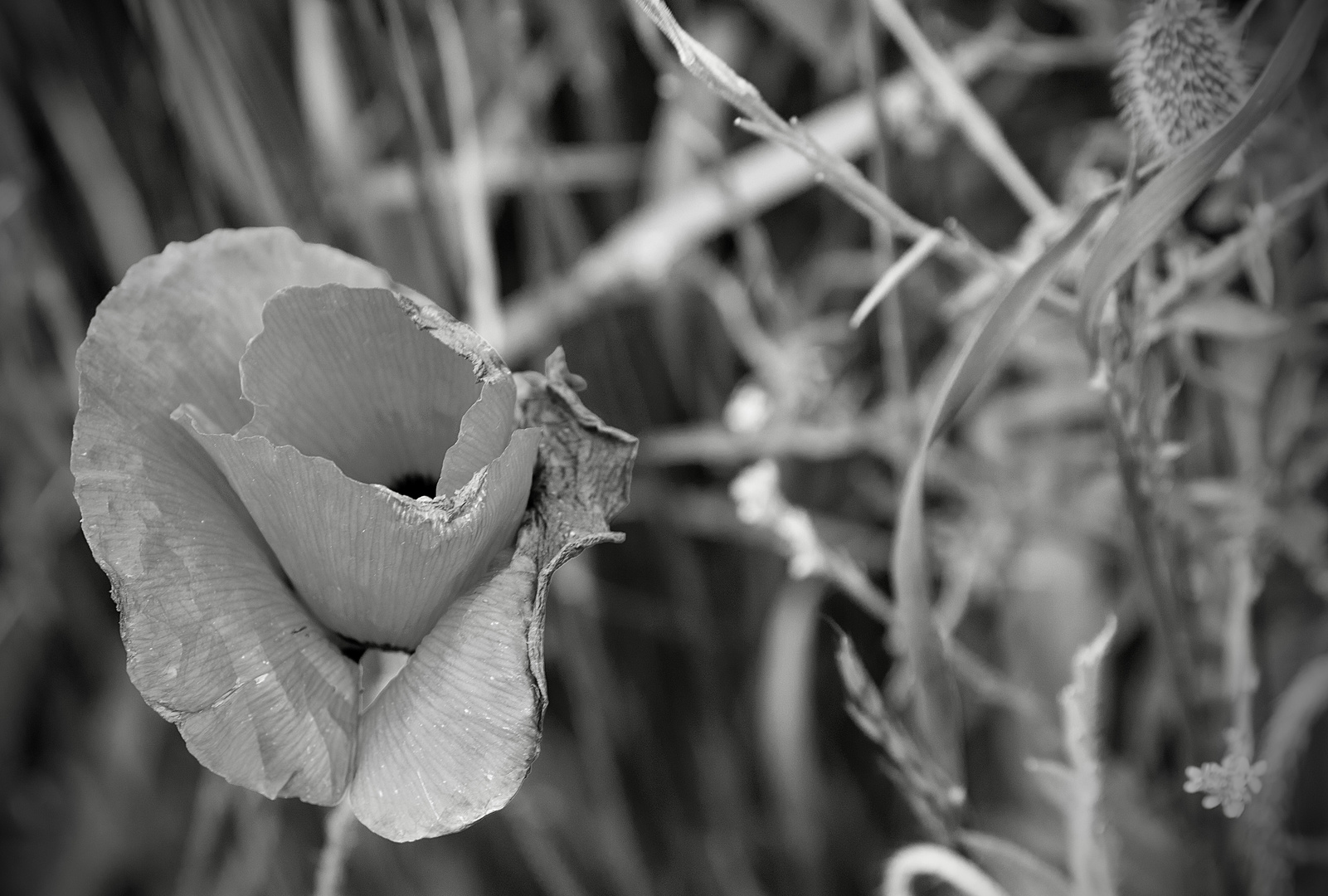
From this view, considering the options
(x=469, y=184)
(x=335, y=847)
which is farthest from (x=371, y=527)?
(x=469, y=184)

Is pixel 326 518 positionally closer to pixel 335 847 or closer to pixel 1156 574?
pixel 335 847

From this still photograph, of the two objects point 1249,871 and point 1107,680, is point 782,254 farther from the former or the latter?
point 1249,871

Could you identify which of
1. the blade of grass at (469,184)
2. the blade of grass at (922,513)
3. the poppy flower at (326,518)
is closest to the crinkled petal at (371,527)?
the poppy flower at (326,518)

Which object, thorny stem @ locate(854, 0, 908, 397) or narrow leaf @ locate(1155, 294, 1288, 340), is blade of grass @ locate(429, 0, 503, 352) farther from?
narrow leaf @ locate(1155, 294, 1288, 340)

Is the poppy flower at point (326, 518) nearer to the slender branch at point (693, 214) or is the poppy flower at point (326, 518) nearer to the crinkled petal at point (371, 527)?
the crinkled petal at point (371, 527)

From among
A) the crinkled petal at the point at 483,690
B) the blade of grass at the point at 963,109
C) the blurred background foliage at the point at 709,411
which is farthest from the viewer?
the blurred background foliage at the point at 709,411

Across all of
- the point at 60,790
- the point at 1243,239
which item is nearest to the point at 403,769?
the point at 1243,239
